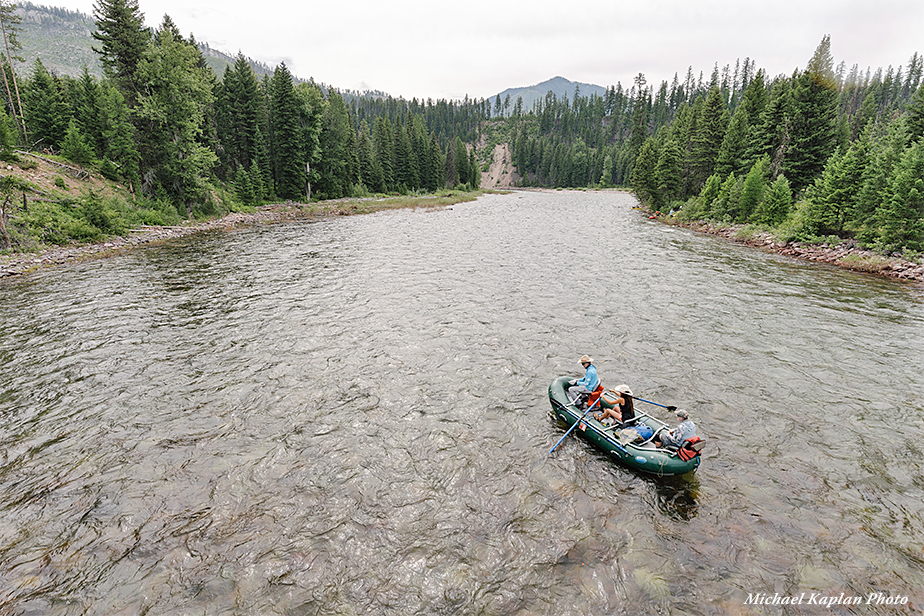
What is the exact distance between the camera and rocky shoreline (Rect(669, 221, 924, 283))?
25.8 metres

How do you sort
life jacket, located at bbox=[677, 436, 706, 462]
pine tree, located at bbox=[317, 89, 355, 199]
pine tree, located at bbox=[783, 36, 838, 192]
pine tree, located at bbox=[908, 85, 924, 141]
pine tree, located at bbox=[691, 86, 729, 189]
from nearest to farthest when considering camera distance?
1. life jacket, located at bbox=[677, 436, 706, 462]
2. pine tree, located at bbox=[908, 85, 924, 141]
3. pine tree, located at bbox=[783, 36, 838, 192]
4. pine tree, located at bbox=[691, 86, 729, 189]
5. pine tree, located at bbox=[317, 89, 355, 199]

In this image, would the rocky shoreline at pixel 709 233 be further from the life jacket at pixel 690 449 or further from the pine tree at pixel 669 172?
the life jacket at pixel 690 449

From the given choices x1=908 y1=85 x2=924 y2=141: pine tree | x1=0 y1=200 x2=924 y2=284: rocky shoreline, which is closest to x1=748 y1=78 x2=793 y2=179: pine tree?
x1=908 y1=85 x2=924 y2=141: pine tree

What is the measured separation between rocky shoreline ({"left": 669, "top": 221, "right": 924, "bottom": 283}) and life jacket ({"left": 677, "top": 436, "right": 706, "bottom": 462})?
1095 inches

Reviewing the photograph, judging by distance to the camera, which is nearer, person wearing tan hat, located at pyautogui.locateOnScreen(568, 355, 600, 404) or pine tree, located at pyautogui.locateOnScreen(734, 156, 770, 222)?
person wearing tan hat, located at pyautogui.locateOnScreen(568, 355, 600, 404)

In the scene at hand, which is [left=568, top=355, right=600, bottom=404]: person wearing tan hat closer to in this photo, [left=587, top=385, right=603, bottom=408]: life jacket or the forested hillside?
[left=587, top=385, right=603, bottom=408]: life jacket

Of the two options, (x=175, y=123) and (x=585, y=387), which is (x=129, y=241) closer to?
(x=175, y=123)

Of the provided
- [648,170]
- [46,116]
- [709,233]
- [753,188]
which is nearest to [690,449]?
[753,188]

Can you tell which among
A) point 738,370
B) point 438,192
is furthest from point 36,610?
point 438,192

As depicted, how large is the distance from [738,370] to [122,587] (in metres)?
18.6

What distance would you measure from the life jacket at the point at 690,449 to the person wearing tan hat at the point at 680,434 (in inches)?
5.5

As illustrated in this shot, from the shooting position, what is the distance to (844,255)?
29719 millimetres

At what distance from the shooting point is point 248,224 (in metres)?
46.1

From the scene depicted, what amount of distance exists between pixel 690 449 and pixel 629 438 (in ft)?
4.80
